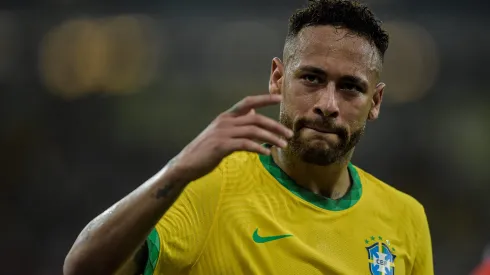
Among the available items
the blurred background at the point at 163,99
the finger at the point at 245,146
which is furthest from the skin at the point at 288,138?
the blurred background at the point at 163,99

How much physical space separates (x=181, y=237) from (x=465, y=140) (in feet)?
18.7

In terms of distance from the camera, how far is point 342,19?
7.69ft

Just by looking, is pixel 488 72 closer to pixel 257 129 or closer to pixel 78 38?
pixel 78 38

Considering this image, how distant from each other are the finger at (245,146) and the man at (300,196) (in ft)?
0.10

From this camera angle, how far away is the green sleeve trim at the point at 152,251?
1.88 metres

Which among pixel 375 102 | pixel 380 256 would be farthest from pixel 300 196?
pixel 375 102

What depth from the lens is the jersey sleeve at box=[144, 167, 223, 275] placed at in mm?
1893

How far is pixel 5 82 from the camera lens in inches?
295

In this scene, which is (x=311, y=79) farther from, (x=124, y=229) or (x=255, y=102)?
(x=124, y=229)

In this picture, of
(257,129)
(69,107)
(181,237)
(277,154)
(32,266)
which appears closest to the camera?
(257,129)

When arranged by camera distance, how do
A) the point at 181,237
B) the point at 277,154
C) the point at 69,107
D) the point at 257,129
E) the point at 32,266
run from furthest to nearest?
the point at 69,107
the point at 32,266
the point at 277,154
the point at 181,237
the point at 257,129

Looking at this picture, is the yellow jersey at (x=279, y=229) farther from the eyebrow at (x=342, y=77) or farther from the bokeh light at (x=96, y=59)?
the bokeh light at (x=96, y=59)

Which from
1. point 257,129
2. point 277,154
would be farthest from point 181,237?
point 277,154

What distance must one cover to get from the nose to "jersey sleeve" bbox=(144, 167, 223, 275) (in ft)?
1.29
